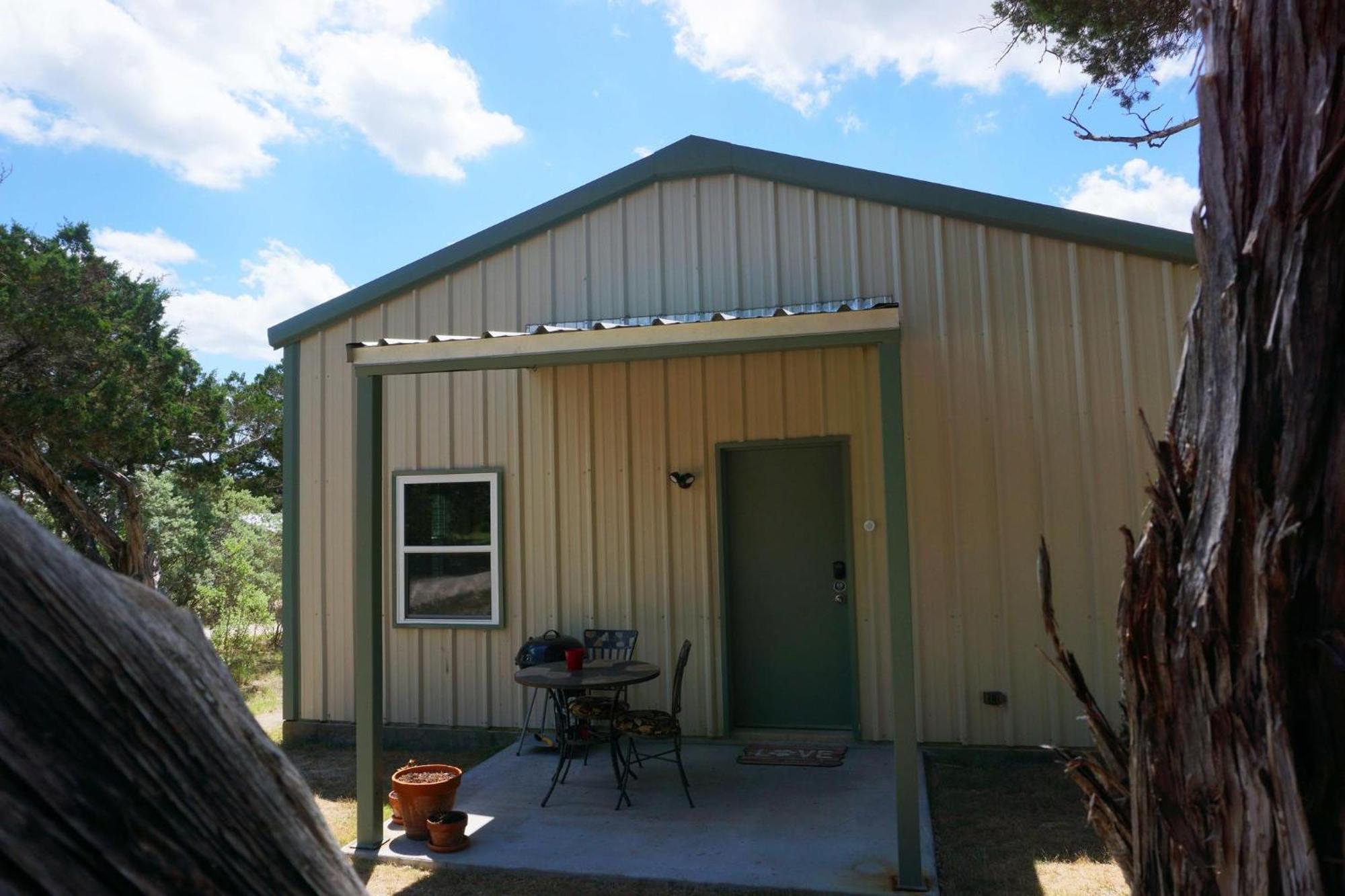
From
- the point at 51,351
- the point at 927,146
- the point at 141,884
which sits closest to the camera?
the point at 141,884

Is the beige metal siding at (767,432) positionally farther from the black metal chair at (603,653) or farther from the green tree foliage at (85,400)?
the green tree foliage at (85,400)

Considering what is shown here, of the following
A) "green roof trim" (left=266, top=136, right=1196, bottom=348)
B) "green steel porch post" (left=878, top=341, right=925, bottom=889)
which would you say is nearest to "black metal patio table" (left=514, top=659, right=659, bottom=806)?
"green steel porch post" (left=878, top=341, right=925, bottom=889)

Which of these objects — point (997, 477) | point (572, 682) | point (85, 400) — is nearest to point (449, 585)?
Result: point (572, 682)

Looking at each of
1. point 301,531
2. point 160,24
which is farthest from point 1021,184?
point 160,24

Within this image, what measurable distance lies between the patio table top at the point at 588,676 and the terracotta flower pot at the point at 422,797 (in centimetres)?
71

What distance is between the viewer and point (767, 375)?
6.85 meters

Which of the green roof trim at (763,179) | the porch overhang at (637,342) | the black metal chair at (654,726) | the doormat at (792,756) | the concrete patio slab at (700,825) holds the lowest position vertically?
the concrete patio slab at (700,825)

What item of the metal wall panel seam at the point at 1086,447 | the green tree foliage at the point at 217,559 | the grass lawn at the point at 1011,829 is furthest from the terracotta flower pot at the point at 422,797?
the green tree foliage at the point at 217,559

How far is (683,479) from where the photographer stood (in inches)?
273

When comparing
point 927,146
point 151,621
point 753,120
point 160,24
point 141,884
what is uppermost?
point 160,24

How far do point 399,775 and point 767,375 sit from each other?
3.75m

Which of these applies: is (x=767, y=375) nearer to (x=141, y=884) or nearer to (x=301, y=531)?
(x=301, y=531)

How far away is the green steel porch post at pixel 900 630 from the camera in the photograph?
4.28m

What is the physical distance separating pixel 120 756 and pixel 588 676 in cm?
538
